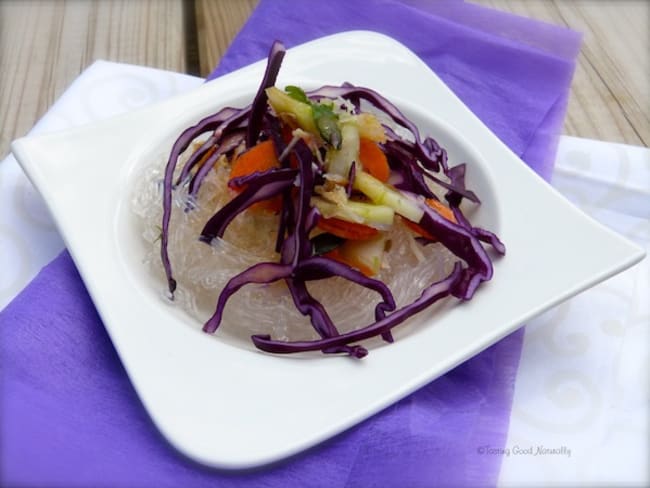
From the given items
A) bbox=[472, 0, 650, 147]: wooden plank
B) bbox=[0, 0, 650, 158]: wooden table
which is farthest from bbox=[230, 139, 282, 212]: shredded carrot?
bbox=[472, 0, 650, 147]: wooden plank

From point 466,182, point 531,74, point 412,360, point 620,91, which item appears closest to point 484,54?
point 531,74

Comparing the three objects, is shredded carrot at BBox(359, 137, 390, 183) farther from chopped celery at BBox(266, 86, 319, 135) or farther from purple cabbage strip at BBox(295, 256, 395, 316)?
purple cabbage strip at BBox(295, 256, 395, 316)

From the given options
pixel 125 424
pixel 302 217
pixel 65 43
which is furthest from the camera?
pixel 65 43

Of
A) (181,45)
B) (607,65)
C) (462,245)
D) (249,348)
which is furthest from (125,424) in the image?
(607,65)

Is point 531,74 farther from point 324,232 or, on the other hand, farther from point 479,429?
point 479,429

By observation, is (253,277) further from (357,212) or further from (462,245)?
(462,245)

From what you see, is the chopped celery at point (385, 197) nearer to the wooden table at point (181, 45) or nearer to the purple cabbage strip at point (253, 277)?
the purple cabbage strip at point (253, 277)
